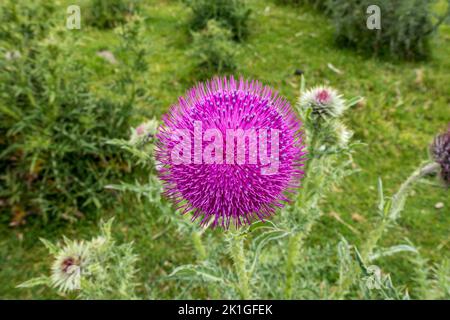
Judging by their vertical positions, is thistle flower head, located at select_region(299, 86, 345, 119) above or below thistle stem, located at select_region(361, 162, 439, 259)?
above

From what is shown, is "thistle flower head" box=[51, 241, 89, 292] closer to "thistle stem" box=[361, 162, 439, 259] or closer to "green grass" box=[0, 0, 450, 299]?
"green grass" box=[0, 0, 450, 299]

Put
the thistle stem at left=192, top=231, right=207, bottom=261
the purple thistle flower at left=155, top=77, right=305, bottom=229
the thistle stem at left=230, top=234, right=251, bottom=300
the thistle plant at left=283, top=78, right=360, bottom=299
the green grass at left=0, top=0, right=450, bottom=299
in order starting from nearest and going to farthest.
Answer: the purple thistle flower at left=155, top=77, right=305, bottom=229
the thistle stem at left=230, top=234, right=251, bottom=300
the thistle plant at left=283, top=78, right=360, bottom=299
the thistle stem at left=192, top=231, right=207, bottom=261
the green grass at left=0, top=0, right=450, bottom=299

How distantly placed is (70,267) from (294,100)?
383 cm

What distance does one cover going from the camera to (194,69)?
20.6 ft

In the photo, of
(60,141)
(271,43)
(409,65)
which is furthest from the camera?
(271,43)

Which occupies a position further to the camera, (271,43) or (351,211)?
(271,43)

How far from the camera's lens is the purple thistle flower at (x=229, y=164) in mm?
1814

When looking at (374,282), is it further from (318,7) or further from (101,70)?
(318,7)

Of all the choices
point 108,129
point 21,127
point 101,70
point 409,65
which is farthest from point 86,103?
point 409,65

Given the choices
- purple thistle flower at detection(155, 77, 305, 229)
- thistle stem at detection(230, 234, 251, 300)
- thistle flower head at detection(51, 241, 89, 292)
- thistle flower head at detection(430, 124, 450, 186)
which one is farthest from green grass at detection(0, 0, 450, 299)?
purple thistle flower at detection(155, 77, 305, 229)

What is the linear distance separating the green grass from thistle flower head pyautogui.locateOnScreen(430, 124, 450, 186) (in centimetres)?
87

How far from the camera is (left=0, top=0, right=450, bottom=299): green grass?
408 cm

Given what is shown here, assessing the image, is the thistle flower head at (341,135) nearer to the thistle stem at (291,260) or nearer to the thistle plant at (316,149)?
the thistle plant at (316,149)

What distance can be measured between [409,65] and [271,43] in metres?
2.35
